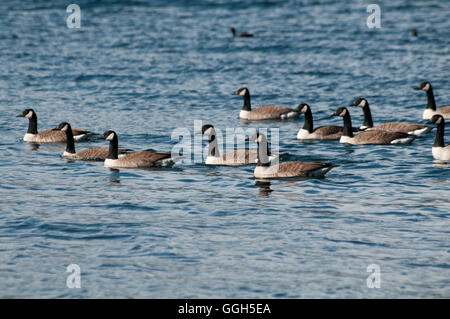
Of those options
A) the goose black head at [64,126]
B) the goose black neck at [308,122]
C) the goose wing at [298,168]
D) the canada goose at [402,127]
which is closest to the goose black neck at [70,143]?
the goose black head at [64,126]

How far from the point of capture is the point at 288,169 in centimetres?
1991

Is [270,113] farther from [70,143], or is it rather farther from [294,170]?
[294,170]

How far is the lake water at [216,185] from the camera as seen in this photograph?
43.0 ft

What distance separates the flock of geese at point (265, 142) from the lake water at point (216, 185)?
0.36 m

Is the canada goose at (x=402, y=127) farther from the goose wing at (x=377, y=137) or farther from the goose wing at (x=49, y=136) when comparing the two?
the goose wing at (x=49, y=136)

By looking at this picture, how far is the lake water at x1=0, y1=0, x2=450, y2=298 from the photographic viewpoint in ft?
43.0

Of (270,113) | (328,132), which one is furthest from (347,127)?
(270,113)

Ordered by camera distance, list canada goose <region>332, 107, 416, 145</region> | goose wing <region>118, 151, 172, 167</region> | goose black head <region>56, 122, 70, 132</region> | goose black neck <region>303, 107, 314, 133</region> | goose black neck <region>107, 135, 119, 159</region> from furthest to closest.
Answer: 1. goose black neck <region>303, 107, 314, 133</region>
2. canada goose <region>332, 107, 416, 145</region>
3. goose black head <region>56, 122, 70, 132</region>
4. goose black neck <region>107, 135, 119, 159</region>
5. goose wing <region>118, 151, 172, 167</region>

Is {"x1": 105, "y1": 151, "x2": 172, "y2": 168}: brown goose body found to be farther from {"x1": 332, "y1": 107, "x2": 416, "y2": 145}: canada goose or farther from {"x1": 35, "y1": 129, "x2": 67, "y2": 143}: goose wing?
{"x1": 332, "y1": 107, "x2": 416, "y2": 145}: canada goose

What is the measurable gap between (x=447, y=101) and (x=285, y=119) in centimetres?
712

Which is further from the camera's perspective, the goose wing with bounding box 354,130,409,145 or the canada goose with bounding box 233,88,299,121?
the canada goose with bounding box 233,88,299,121

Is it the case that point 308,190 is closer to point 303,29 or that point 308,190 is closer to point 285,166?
point 285,166

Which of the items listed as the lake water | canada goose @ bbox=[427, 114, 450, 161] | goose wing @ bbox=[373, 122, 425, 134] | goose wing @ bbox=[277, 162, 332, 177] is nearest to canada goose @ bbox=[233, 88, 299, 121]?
the lake water

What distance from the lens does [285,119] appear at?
29.4 meters
